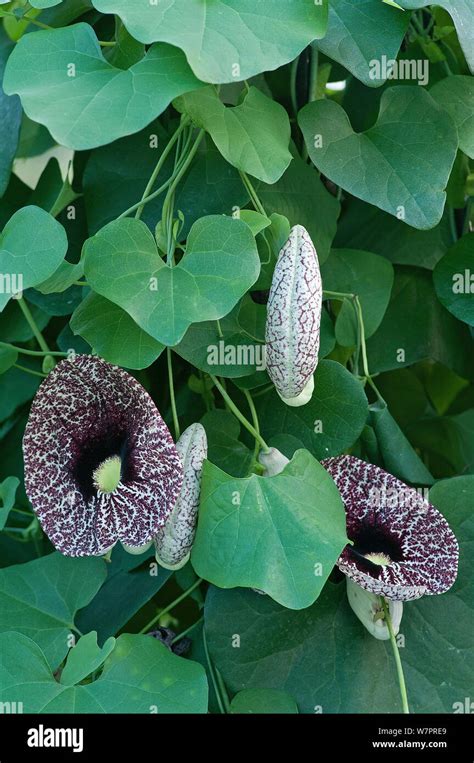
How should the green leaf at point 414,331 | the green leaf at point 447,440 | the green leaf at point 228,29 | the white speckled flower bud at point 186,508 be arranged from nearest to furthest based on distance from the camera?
the green leaf at point 228,29, the white speckled flower bud at point 186,508, the green leaf at point 414,331, the green leaf at point 447,440

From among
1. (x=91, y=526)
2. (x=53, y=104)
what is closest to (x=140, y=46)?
Result: (x=53, y=104)

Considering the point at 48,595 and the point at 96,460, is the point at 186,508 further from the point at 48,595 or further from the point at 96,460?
the point at 48,595

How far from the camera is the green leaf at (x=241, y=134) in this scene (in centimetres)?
73

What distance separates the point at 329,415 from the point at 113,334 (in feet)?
0.74

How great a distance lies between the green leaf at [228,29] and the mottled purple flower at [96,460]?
10.1 inches

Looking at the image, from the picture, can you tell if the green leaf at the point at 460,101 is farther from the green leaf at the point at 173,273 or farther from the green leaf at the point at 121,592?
the green leaf at the point at 121,592

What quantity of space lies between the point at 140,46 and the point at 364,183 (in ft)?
0.72

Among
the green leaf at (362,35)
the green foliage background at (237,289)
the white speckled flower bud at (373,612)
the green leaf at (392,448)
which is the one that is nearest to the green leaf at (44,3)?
the green foliage background at (237,289)

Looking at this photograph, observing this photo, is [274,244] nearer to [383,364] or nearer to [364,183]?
[364,183]

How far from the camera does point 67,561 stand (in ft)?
2.84

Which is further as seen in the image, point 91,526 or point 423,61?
point 423,61

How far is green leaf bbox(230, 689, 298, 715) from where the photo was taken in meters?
0.81

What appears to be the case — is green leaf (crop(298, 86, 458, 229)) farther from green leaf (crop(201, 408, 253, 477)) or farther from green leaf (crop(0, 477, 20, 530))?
green leaf (crop(0, 477, 20, 530))
